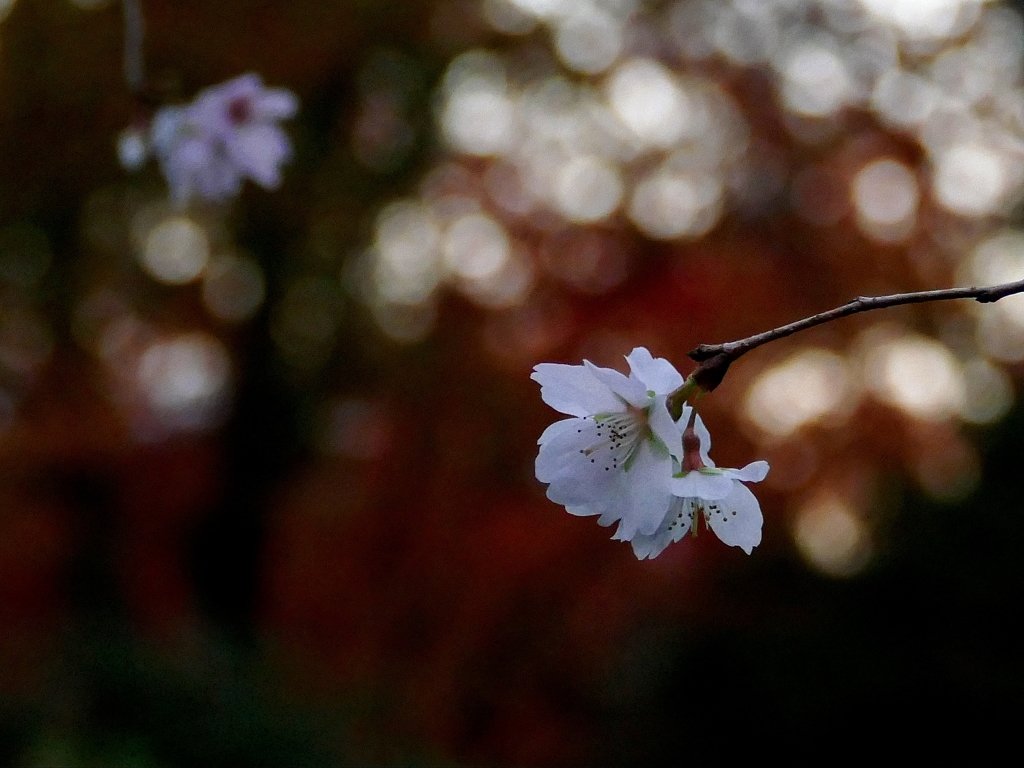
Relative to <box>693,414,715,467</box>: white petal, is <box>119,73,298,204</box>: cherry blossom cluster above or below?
above

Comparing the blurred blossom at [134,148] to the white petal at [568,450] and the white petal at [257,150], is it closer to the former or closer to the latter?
the white petal at [257,150]

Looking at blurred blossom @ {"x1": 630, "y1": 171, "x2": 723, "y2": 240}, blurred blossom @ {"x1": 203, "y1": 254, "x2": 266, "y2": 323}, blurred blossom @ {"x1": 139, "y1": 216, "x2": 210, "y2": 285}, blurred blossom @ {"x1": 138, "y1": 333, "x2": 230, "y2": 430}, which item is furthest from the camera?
blurred blossom @ {"x1": 203, "y1": 254, "x2": 266, "y2": 323}

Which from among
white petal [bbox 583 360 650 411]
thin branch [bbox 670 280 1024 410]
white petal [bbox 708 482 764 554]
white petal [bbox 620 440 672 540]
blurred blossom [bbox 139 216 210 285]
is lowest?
blurred blossom [bbox 139 216 210 285]

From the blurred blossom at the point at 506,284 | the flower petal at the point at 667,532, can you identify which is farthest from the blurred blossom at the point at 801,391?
the flower petal at the point at 667,532

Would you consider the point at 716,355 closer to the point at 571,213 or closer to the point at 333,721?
the point at 333,721

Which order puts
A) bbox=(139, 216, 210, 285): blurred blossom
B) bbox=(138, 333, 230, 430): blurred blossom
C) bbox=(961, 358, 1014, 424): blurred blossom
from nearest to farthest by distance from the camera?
bbox=(961, 358, 1014, 424): blurred blossom < bbox=(138, 333, 230, 430): blurred blossom < bbox=(139, 216, 210, 285): blurred blossom

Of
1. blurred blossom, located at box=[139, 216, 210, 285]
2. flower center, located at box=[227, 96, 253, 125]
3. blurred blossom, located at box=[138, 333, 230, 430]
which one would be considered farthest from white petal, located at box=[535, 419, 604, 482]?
blurred blossom, located at box=[139, 216, 210, 285]

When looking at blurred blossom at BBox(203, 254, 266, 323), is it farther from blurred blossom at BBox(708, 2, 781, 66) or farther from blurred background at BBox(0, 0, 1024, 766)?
blurred blossom at BBox(708, 2, 781, 66)

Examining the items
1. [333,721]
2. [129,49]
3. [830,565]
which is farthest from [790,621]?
[129,49]
